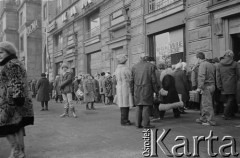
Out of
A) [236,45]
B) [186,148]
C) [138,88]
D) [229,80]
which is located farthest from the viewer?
[236,45]

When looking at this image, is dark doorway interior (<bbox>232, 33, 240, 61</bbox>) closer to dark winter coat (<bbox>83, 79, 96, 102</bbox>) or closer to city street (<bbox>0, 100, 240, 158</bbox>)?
city street (<bbox>0, 100, 240, 158</bbox>)

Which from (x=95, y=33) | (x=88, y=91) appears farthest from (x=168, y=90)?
(x=95, y=33)

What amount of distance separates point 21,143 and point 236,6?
8.56 meters

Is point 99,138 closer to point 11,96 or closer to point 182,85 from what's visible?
point 11,96

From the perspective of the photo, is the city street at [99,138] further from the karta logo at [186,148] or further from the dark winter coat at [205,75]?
the dark winter coat at [205,75]

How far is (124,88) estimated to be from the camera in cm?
Answer: 717

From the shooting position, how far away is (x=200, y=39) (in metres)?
10.9

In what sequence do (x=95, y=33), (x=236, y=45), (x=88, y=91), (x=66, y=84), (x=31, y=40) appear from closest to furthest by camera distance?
(x=66, y=84), (x=236, y=45), (x=88, y=91), (x=95, y=33), (x=31, y=40)

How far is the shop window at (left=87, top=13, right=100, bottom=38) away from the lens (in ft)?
64.1

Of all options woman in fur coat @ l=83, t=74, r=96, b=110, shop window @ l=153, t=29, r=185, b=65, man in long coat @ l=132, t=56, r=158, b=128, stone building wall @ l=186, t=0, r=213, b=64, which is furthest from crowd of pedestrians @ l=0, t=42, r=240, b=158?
woman in fur coat @ l=83, t=74, r=96, b=110

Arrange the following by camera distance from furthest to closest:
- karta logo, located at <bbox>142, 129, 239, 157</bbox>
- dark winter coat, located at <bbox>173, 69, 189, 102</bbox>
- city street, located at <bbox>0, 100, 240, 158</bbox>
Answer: dark winter coat, located at <bbox>173, 69, 189, 102</bbox>, city street, located at <bbox>0, 100, 240, 158</bbox>, karta logo, located at <bbox>142, 129, 239, 157</bbox>

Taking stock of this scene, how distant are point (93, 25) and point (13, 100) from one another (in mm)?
16945

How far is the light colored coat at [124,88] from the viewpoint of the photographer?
23.4 feet

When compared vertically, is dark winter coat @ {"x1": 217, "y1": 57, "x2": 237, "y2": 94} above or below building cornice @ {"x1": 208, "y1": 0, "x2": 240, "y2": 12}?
below
